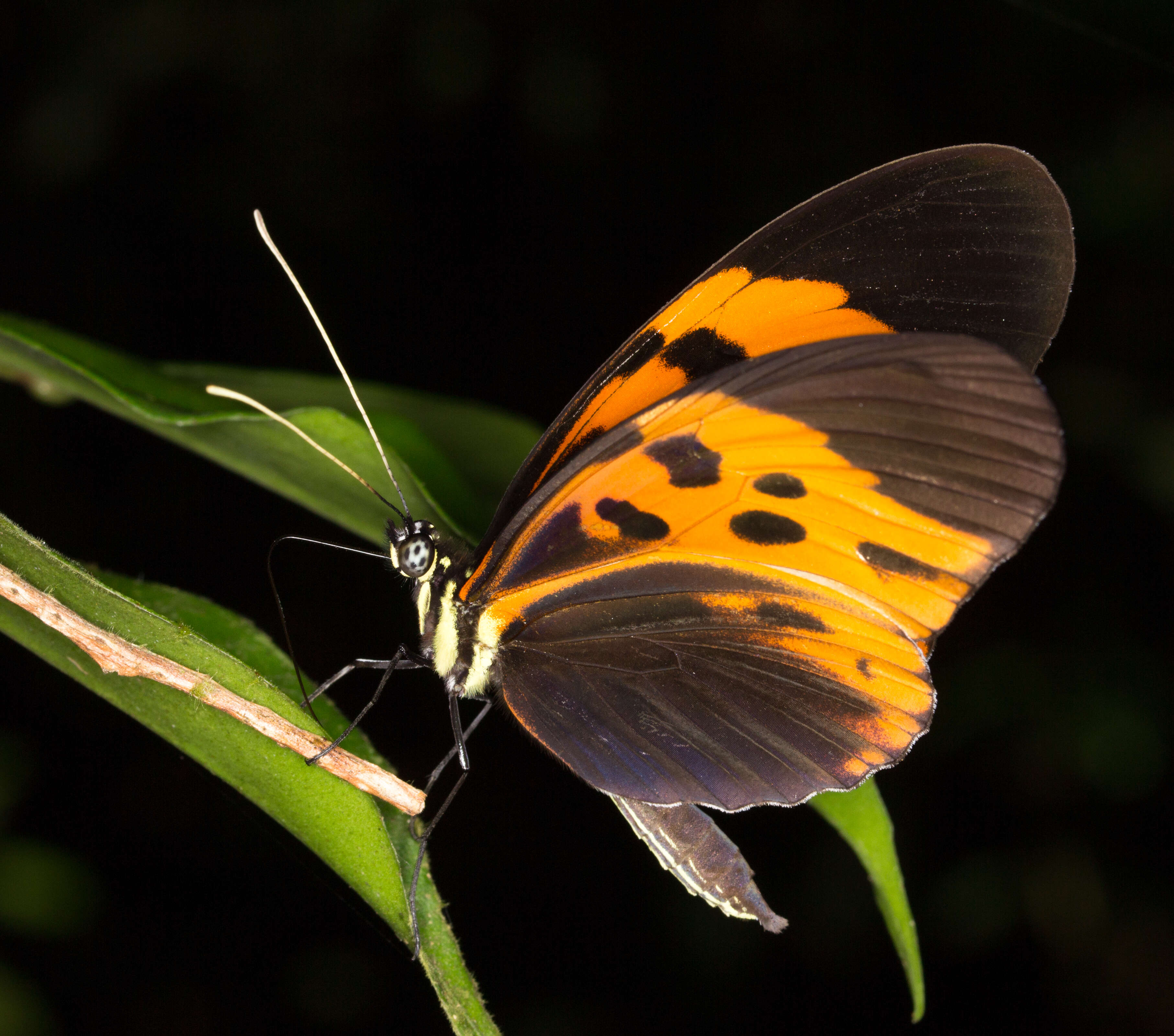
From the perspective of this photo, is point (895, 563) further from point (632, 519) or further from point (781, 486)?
point (632, 519)

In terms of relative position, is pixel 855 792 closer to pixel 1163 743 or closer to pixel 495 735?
pixel 495 735

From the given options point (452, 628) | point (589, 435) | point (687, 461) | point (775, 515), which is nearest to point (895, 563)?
point (775, 515)

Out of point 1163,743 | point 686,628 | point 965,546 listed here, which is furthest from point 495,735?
point 1163,743

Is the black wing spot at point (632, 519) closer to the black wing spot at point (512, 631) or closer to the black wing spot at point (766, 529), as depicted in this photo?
the black wing spot at point (766, 529)

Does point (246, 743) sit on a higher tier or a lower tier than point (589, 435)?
lower

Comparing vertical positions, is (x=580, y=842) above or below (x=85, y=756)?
below

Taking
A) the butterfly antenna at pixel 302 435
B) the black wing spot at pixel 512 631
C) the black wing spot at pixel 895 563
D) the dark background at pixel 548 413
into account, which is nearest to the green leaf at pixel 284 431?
the butterfly antenna at pixel 302 435
